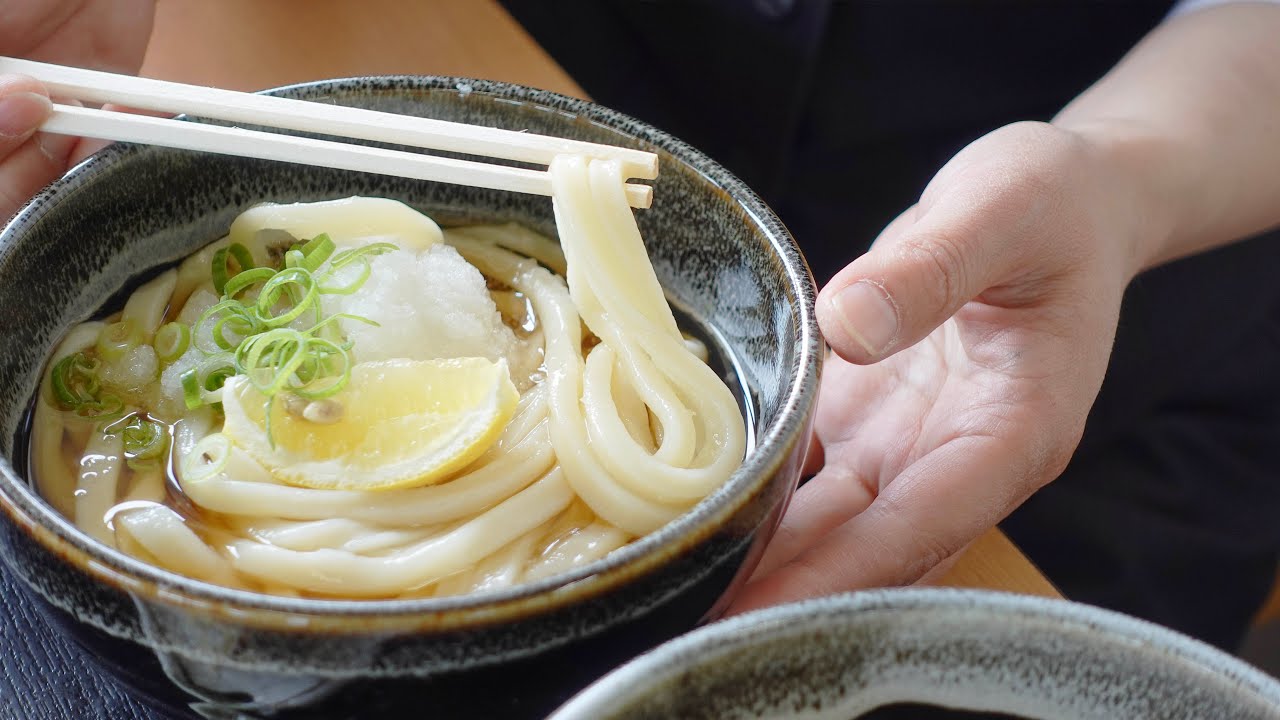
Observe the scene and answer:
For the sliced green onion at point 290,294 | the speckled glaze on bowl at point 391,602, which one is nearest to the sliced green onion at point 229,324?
the sliced green onion at point 290,294

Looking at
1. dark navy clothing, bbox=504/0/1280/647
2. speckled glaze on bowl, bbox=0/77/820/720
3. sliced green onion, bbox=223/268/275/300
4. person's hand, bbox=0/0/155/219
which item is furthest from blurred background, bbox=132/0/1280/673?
sliced green onion, bbox=223/268/275/300

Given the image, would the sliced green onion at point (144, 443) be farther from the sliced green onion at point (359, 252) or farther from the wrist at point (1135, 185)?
the wrist at point (1135, 185)

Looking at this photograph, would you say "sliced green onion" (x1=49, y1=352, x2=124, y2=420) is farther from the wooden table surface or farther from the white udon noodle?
the wooden table surface

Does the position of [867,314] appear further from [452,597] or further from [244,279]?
[244,279]

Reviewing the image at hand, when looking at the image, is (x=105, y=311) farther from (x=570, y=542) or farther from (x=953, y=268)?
(x=953, y=268)

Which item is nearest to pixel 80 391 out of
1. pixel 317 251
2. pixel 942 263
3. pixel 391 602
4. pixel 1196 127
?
pixel 317 251

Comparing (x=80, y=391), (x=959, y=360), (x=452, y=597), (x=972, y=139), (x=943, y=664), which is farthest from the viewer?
(x=972, y=139)
